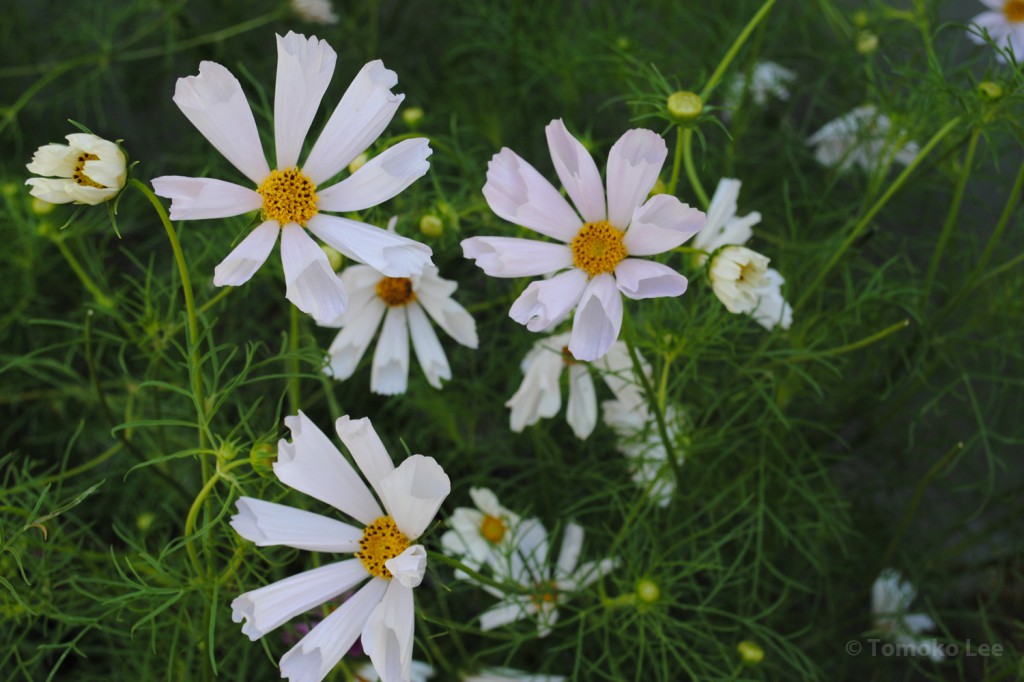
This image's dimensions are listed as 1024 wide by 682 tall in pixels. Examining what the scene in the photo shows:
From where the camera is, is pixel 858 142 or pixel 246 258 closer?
pixel 246 258

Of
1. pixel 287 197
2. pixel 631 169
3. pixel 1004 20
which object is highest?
pixel 1004 20

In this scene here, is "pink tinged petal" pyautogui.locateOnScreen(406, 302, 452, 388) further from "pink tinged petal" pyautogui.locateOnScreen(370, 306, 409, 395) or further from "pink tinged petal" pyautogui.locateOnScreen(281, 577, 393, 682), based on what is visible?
"pink tinged petal" pyautogui.locateOnScreen(281, 577, 393, 682)

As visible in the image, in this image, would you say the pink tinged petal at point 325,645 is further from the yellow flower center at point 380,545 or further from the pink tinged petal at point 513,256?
the pink tinged petal at point 513,256

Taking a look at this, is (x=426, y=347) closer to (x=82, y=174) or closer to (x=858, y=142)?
(x=82, y=174)

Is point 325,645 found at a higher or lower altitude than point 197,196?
lower

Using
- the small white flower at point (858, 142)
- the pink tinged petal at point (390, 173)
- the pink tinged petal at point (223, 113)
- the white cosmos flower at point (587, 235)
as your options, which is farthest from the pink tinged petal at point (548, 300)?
the small white flower at point (858, 142)

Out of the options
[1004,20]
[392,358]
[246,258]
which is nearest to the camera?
[246,258]

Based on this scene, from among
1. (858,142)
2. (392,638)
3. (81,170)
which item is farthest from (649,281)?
(858,142)
